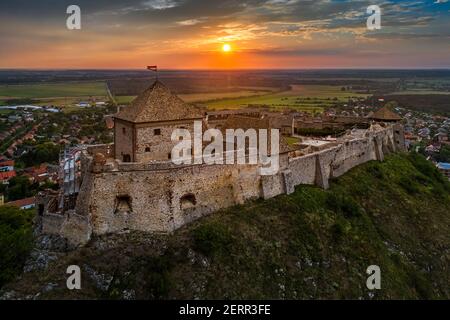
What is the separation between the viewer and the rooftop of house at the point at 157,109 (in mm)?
26109

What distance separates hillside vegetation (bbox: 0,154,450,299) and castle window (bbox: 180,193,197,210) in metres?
1.16

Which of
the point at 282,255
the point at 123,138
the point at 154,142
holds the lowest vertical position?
the point at 282,255

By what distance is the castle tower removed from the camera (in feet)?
84.9

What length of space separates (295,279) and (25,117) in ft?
448

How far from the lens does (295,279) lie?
23797 millimetres

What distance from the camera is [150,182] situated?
77.7 feet

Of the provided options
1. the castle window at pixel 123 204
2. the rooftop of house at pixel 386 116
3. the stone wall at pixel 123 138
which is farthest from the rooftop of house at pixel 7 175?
the rooftop of house at pixel 386 116

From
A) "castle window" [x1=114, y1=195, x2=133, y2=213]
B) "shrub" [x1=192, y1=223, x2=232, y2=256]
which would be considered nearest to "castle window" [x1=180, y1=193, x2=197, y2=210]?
"shrub" [x1=192, y1=223, x2=232, y2=256]

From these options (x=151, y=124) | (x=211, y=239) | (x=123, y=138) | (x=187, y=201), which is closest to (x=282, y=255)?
(x=211, y=239)

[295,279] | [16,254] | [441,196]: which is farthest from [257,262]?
[441,196]

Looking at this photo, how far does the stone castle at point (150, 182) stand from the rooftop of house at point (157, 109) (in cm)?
6

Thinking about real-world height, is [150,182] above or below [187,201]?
above

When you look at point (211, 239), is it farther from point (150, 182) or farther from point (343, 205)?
point (343, 205)

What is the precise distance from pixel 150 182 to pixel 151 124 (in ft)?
13.8
